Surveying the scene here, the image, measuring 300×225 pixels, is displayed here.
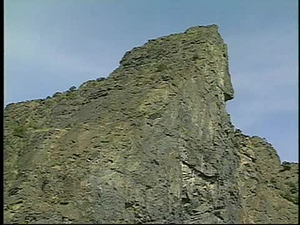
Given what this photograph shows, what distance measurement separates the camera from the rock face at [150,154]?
28.7 metres

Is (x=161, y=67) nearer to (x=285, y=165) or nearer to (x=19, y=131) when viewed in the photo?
(x=19, y=131)

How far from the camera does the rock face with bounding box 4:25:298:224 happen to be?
28.7 m

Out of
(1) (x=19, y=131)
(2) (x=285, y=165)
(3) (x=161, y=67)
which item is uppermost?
(3) (x=161, y=67)

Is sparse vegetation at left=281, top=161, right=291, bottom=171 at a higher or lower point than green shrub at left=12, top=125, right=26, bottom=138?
lower

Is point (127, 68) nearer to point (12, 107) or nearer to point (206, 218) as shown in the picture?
point (12, 107)

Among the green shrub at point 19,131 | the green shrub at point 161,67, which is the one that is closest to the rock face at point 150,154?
the green shrub at point 19,131

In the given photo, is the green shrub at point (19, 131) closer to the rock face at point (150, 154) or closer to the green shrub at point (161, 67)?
the rock face at point (150, 154)

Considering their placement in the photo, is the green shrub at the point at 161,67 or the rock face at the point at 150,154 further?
the green shrub at the point at 161,67

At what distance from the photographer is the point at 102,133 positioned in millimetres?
31516

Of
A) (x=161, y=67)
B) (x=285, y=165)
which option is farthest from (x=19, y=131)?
(x=285, y=165)

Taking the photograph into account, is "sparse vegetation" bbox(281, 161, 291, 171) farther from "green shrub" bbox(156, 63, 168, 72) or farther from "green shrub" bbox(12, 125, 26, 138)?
"green shrub" bbox(12, 125, 26, 138)

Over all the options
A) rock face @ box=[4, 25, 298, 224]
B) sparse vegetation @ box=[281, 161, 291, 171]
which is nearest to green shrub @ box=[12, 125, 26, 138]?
rock face @ box=[4, 25, 298, 224]

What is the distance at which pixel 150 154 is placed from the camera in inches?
1196

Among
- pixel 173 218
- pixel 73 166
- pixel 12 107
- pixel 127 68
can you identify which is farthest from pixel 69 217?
pixel 12 107
